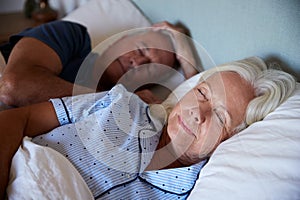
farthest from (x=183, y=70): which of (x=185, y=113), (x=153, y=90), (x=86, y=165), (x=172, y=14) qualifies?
(x=86, y=165)

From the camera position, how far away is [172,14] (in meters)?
1.65

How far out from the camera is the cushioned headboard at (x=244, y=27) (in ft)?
3.45

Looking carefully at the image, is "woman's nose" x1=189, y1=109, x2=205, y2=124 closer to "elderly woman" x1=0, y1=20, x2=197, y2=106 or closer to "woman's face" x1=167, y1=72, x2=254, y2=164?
"woman's face" x1=167, y1=72, x2=254, y2=164

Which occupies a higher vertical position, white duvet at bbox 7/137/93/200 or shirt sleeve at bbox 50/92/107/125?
shirt sleeve at bbox 50/92/107/125

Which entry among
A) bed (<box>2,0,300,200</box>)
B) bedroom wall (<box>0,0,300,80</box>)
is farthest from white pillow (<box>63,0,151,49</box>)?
bed (<box>2,0,300,200</box>)

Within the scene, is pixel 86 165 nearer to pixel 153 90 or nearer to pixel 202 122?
pixel 202 122

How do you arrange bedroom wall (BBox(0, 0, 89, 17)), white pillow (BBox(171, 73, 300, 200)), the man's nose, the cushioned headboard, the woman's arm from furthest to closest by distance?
bedroom wall (BBox(0, 0, 89, 17))
the man's nose
the cushioned headboard
the woman's arm
white pillow (BBox(171, 73, 300, 200))

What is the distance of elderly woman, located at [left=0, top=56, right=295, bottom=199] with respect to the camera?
975 mm

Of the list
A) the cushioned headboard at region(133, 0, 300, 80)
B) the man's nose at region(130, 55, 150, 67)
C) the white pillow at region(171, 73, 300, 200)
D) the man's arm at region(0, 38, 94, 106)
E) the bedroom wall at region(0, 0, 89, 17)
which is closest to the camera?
the white pillow at region(171, 73, 300, 200)

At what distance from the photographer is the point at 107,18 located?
5.81 feet

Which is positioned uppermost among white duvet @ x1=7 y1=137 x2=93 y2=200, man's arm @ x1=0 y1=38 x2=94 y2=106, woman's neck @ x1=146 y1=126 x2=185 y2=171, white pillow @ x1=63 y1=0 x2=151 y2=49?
white pillow @ x1=63 y1=0 x2=151 y2=49

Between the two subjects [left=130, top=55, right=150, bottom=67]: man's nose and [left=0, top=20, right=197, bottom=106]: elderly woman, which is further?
[left=130, top=55, right=150, bottom=67]: man's nose

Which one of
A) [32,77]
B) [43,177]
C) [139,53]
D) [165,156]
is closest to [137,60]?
[139,53]

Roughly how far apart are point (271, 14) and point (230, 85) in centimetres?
26
